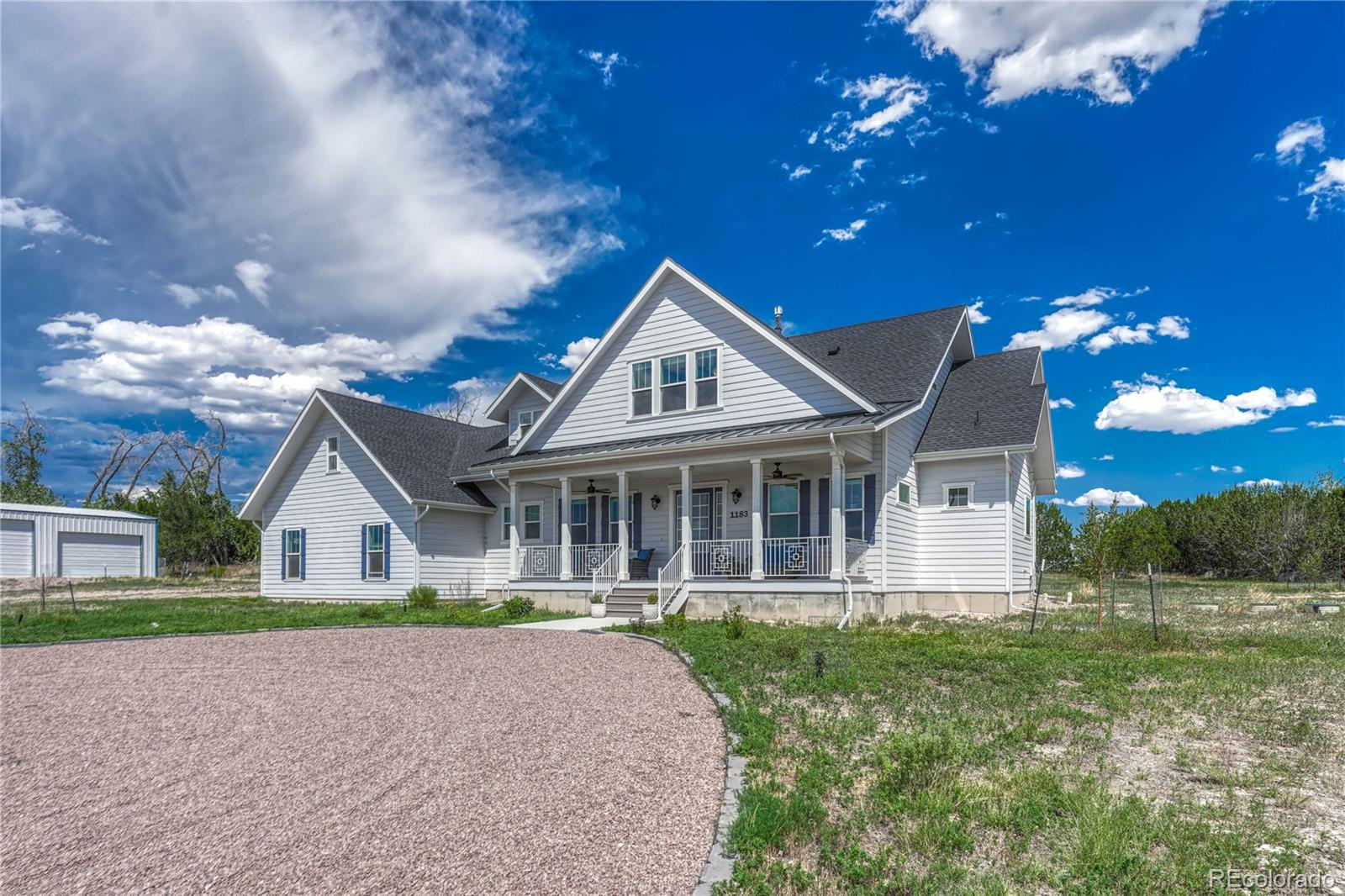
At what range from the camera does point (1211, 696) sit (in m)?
7.64

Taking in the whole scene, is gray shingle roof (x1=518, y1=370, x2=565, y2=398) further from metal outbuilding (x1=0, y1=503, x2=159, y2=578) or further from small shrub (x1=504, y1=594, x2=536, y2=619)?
metal outbuilding (x1=0, y1=503, x2=159, y2=578)

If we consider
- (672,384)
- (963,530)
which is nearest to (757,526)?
(672,384)

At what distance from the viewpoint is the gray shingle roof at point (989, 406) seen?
17.4m

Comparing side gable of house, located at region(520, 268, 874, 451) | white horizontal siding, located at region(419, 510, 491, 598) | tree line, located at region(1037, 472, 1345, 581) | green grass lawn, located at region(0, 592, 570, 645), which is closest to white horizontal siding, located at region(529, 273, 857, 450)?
side gable of house, located at region(520, 268, 874, 451)

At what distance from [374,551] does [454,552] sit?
87.7 inches

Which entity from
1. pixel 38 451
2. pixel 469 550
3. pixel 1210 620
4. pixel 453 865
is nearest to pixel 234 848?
pixel 453 865

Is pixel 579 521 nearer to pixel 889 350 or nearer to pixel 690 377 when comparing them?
pixel 690 377

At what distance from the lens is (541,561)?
20078 millimetres

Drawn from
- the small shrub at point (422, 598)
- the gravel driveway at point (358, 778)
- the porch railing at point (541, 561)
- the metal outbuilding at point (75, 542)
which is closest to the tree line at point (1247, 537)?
the porch railing at point (541, 561)

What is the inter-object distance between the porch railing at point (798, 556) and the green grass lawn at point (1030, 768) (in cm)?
564

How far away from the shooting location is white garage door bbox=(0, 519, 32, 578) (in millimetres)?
31266

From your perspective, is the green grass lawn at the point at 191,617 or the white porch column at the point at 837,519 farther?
the white porch column at the point at 837,519

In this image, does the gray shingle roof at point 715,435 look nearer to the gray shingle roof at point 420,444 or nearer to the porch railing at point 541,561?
the porch railing at point 541,561

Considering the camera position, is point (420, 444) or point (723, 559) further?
point (420, 444)
